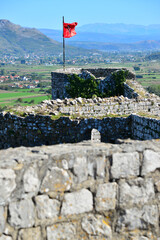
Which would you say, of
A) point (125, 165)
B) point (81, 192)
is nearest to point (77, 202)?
point (81, 192)

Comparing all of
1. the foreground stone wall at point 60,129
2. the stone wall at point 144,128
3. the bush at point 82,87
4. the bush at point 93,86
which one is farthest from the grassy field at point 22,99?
the stone wall at point 144,128

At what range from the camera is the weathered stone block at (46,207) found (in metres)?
3.28

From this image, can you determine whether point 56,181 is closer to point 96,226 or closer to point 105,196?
point 105,196

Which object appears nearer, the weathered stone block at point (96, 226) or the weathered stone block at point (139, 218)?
the weathered stone block at point (96, 226)

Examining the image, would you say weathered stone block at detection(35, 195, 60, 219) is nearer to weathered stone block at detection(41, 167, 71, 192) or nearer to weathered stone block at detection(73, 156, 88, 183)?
weathered stone block at detection(41, 167, 71, 192)

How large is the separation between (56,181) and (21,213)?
487 mm

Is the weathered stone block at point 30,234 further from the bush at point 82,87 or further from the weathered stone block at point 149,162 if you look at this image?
the bush at point 82,87

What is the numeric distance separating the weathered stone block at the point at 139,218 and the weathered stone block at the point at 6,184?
4.23 feet

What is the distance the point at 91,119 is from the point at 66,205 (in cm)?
539

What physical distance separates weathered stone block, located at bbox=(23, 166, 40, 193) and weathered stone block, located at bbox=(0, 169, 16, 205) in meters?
0.12

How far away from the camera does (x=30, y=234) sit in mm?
3281

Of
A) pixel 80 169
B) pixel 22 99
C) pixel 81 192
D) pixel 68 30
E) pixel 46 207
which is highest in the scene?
pixel 68 30

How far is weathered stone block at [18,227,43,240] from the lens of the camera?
3.25 metres

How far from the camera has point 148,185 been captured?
3.57m
